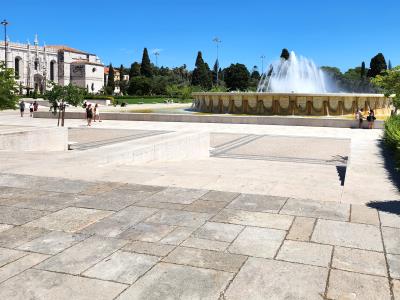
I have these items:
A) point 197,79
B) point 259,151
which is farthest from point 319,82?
point 197,79

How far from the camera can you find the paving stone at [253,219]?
4.43 metres

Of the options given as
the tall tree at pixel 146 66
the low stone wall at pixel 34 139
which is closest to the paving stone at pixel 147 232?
the low stone wall at pixel 34 139

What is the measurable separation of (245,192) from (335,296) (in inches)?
120

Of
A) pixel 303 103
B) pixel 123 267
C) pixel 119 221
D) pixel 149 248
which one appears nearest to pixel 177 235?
pixel 149 248

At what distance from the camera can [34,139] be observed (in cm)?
1184

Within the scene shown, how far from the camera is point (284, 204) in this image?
5.23 meters

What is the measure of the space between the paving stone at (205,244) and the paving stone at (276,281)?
1.15 feet

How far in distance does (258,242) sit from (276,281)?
0.80m

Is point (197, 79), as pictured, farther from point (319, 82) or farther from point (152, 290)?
point (152, 290)

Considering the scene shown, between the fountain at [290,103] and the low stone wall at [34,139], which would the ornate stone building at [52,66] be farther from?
the low stone wall at [34,139]

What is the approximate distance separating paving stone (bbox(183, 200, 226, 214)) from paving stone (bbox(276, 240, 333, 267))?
1.19m

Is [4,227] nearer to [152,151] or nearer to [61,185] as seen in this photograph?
[61,185]

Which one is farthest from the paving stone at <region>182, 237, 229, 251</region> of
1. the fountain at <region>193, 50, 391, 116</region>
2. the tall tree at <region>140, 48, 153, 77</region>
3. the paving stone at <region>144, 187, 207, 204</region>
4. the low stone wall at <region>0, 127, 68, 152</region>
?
the tall tree at <region>140, 48, 153, 77</region>

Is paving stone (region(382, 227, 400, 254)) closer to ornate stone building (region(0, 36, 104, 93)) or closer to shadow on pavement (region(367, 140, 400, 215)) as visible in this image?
shadow on pavement (region(367, 140, 400, 215))
